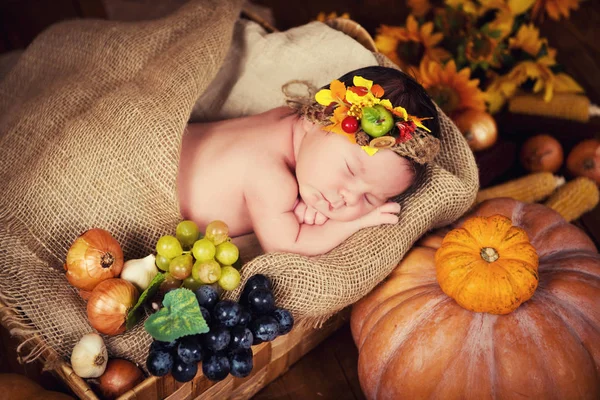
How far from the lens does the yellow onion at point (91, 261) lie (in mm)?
1380

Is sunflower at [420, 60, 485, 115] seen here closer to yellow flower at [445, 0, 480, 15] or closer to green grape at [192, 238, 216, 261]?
yellow flower at [445, 0, 480, 15]

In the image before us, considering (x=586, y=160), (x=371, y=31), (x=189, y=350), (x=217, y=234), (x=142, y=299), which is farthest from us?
(x=371, y=31)

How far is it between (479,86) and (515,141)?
256mm

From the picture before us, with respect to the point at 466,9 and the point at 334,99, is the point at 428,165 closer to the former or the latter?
the point at 334,99

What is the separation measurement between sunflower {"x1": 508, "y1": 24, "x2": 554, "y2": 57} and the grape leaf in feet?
5.36

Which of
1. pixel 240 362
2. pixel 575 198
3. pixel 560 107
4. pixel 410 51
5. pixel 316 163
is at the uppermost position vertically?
pixel 316 163

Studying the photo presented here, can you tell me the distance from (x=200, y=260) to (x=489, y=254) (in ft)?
2.19

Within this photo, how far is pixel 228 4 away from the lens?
1.99 metres

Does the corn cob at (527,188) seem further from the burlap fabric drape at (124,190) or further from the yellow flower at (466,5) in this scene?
the yellow flower at (466,5)

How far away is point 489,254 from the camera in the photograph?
4.81 feet

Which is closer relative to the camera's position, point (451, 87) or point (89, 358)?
point (89, 358)

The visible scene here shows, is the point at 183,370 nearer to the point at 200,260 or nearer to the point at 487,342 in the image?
the point at 200,260

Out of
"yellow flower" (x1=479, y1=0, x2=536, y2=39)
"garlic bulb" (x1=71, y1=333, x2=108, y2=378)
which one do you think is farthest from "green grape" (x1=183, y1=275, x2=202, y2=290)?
"yellow flower" (x1=479, y1=0, x2=536, y2=39)

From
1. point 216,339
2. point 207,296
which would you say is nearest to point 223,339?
point 216,339
